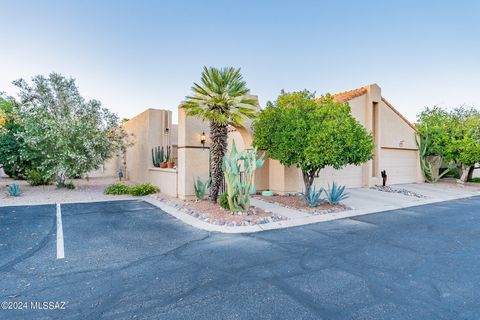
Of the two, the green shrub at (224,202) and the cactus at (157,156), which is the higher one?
the cactus at (157,156)

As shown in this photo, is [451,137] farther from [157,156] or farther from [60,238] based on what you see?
[60,238]

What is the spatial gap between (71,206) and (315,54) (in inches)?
571

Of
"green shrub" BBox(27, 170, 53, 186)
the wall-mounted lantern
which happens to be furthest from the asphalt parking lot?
"green shrub" BBox(27, 170, 53, 186)

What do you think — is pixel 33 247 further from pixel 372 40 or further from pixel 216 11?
pixel 372 40

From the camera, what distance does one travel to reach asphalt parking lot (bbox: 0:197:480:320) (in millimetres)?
3140

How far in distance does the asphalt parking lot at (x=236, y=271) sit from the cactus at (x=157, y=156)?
7.85 m

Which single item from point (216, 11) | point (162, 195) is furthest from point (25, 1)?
point (162, 195)

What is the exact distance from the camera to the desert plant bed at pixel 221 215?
24.2ft

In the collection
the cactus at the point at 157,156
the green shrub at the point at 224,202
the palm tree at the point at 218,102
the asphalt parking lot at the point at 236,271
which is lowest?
the asphalt parking lot at the point at 236,271

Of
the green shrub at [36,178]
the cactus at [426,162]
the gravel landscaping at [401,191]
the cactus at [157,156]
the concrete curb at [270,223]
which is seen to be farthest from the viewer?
the cactus at [426,162]

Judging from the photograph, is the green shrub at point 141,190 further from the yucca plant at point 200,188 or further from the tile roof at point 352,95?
the tile roof at point 352,95

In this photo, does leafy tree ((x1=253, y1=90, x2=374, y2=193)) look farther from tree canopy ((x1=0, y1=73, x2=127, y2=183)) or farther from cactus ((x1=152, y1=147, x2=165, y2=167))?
tree canopy ((x1=0, y1=73, x2=127, y2=183))

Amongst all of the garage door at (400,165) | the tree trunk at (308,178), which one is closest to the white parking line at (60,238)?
the tree trunk at (308,178)

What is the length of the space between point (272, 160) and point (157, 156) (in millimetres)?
7066
